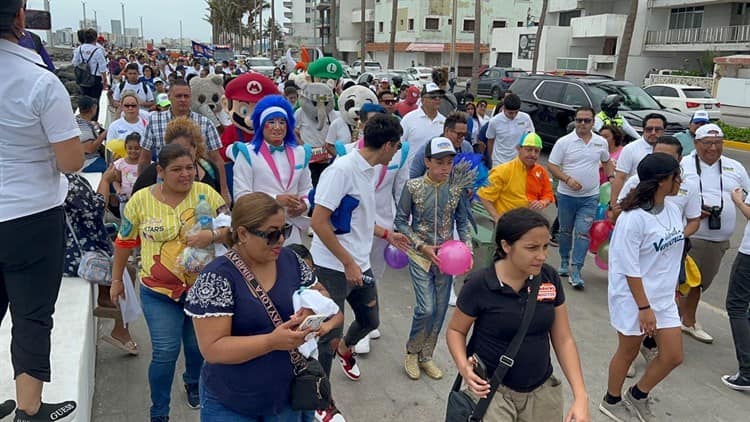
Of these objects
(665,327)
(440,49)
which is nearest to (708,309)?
(665,327)

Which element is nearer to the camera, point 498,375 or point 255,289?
point 255,289

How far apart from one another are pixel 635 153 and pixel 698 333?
5.73ft

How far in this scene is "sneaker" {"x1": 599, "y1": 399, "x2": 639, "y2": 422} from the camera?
165 inches

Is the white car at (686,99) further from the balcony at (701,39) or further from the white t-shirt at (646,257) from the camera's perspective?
the white t-shirt at (646,257)

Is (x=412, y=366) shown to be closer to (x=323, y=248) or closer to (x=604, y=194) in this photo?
(x=323, y=248)

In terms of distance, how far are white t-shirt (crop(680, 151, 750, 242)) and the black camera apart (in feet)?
0.10

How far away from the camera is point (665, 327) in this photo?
396 cm

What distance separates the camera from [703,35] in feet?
123

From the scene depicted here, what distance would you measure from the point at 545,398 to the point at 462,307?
0.56 meters

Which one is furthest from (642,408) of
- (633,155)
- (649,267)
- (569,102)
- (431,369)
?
(569,102)

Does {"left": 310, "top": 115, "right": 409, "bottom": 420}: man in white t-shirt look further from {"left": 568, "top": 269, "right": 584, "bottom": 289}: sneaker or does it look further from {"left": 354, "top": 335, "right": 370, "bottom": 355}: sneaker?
{"left": 568, "top": 269, "right": 584, "bottom": 289}: sneaker

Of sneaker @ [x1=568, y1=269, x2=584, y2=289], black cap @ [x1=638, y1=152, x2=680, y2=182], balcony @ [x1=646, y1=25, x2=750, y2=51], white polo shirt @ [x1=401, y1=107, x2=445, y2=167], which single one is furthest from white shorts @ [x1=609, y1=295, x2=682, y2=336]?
balcony @ [x1=646, y1=25, x2=750, y2=51]

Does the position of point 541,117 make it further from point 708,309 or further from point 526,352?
point 526,352

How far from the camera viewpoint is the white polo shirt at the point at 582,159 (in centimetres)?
679
